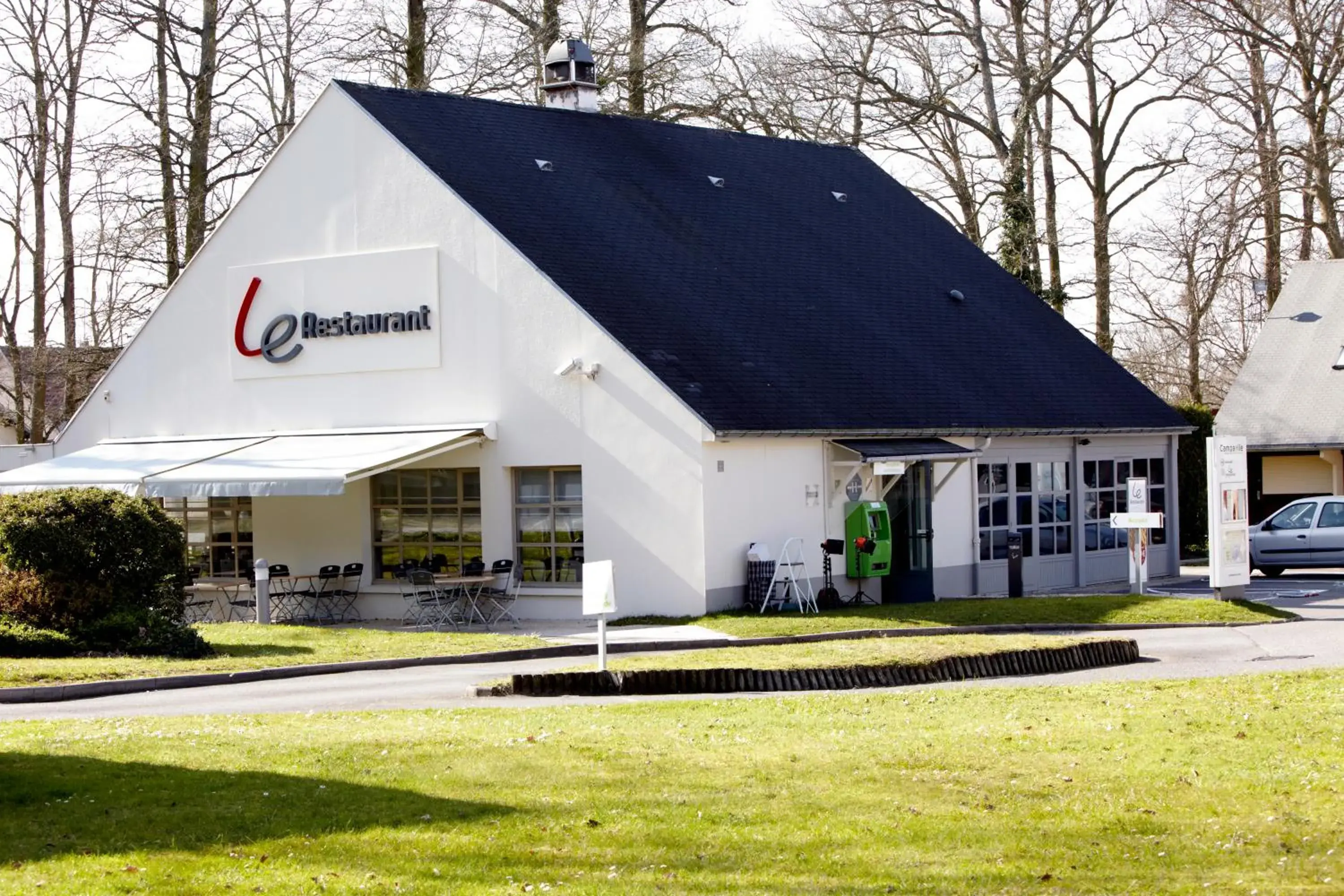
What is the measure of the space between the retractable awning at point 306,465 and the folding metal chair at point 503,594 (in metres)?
1.78

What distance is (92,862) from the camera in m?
8.14

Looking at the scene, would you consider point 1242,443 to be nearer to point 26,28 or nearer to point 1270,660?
point 1270,660

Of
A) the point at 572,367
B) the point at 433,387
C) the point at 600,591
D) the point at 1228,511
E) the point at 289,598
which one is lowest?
the point at 289,598

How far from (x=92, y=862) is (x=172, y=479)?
17.2 m

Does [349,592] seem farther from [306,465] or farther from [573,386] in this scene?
[573,386]

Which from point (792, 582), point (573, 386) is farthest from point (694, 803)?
point (573, 386)

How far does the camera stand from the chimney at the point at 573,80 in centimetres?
3139

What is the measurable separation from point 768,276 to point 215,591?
9.78 m

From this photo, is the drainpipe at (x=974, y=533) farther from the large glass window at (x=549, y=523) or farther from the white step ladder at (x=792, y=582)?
the large glass window at (x=549, y=523)

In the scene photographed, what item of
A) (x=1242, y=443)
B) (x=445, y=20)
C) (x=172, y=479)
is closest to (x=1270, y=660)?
(x=1242, y=443)

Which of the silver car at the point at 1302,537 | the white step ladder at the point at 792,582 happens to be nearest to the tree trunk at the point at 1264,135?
the silver car at the point at 1302,537

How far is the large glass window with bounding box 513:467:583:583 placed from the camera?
81.5ft

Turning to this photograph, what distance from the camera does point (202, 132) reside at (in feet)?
117

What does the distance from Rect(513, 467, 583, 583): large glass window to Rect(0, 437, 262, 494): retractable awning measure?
472cm
